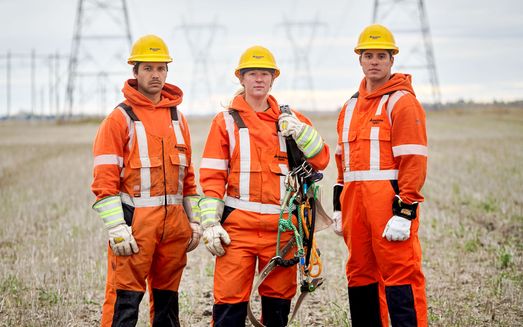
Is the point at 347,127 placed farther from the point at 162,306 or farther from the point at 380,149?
the point at 162,306

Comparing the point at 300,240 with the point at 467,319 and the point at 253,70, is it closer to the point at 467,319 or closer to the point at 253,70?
the point at 253,70

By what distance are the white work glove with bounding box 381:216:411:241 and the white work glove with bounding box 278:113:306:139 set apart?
0.90 metres

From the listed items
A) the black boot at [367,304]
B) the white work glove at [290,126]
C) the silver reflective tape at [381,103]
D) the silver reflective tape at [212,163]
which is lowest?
the black boot at [367,304]

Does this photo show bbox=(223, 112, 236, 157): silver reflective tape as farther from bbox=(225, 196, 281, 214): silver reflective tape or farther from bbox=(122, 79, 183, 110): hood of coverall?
bbox=(122, 79, 183, 110): hood of coverall

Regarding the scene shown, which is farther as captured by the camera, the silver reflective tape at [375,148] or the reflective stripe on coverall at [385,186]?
the silver reflective tape at [375,148]

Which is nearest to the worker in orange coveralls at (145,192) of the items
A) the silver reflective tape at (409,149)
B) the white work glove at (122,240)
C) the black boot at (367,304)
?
the white work glove at (122,240)

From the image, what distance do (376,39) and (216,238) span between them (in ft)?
6.15

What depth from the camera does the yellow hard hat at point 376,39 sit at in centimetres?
501

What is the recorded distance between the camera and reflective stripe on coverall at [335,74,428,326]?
4.76 meters

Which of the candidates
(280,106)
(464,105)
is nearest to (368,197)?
(280,106)

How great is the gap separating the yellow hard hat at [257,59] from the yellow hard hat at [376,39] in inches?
27.8

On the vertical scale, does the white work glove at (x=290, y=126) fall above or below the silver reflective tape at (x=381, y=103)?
below

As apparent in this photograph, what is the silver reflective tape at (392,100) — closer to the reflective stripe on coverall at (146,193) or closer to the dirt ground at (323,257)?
the reflective stripe on coverall at (146,193)

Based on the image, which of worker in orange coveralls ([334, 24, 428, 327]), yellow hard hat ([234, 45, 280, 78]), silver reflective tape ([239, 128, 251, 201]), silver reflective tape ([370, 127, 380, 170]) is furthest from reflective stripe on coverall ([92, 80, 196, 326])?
silver reflective tape ([370, 127, 380, 170])
